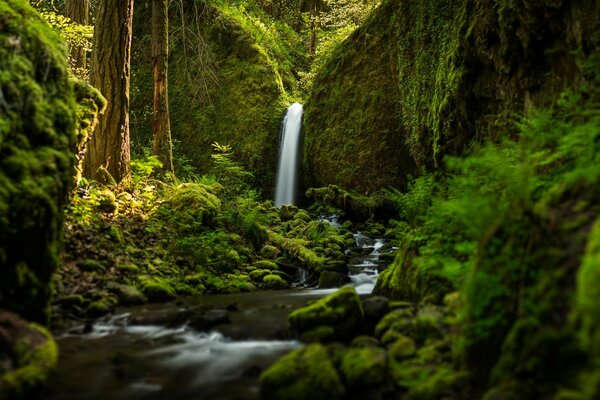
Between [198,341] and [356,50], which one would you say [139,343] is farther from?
[356,50]

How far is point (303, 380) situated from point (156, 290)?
4.16 meters

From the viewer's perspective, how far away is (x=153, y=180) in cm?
1092

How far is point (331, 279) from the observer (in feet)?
27.1

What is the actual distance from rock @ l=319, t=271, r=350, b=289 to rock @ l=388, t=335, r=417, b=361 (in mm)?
4162

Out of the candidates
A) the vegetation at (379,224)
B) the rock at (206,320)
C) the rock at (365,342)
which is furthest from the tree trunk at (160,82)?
the rock at (365,342)

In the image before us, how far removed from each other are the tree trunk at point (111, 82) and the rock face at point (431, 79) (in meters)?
6.40

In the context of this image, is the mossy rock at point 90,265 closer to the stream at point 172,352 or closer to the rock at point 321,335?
the stream at point 172,352

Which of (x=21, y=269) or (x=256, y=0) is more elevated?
(x=256, y=0)

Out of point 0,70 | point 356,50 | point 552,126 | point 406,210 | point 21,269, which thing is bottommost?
point 21,269

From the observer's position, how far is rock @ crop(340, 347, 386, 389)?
3.53 metres

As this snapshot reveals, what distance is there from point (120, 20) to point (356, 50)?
9.22 m

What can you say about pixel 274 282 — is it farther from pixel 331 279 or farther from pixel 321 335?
pixel 321 335

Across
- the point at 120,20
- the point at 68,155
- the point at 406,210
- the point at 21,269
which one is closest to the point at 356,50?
the point at 120,20

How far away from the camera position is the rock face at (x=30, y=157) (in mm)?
4262
